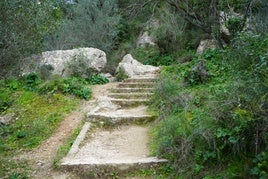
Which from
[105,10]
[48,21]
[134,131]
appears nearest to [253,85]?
[134,131]

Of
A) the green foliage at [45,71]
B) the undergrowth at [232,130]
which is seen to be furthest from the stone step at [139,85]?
the undergrowth at [232,130]

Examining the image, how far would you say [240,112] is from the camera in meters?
3.65

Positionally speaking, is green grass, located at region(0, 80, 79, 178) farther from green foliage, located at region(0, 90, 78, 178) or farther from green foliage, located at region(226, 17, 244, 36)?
green foliage, located at region(226, 17, 244, 36)

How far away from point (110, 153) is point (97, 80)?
6683 millimetres

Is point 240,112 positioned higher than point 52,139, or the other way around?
point 240,112

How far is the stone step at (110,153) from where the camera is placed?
5.07 meters

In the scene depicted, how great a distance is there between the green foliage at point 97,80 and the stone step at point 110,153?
490cm

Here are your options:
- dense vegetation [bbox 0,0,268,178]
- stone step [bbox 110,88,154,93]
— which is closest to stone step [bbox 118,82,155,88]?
stone step [bbox 110,88,154,93]

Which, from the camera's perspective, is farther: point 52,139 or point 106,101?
point 106,101

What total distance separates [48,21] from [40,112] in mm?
3121

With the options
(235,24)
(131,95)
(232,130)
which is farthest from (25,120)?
(235,24)

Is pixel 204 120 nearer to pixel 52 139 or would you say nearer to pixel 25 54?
pixel 25 54

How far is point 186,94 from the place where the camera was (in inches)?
294

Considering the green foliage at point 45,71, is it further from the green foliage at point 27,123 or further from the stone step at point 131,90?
the stone step at point 131,90
